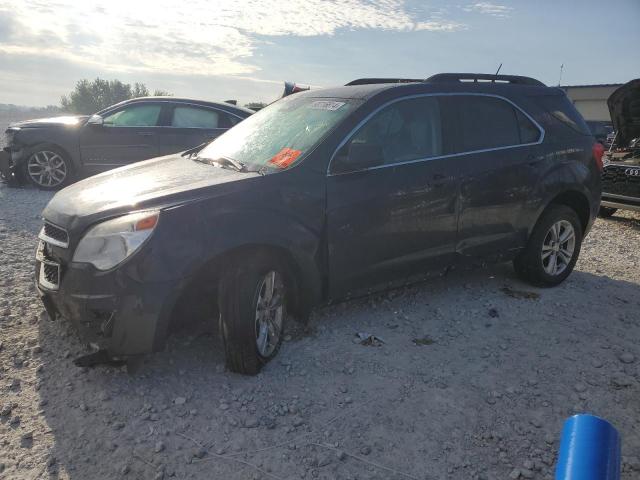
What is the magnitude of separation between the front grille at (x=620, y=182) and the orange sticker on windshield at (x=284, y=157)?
6.50 meters

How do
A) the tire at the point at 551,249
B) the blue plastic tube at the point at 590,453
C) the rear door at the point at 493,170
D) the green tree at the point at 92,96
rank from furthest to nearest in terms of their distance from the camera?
the green tree at the point at 92,96 < the tire at the point at 551,249 < the rear door at the point at 493,170 < the blue plastic tube at the point at 590,453

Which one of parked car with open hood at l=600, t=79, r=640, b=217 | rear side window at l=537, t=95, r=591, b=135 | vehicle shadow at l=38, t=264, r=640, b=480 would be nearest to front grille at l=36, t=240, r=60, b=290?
vehicle shadow at l=38, t=264, r=640, b=480

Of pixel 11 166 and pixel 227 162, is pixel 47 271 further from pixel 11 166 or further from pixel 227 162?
pixel 11 166

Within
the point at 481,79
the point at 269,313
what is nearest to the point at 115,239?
the point at 269,313

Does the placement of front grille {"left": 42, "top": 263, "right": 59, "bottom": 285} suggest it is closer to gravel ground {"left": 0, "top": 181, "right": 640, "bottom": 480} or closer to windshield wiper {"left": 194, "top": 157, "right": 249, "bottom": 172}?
gravel ground {"left": 0, "top": 181, "right": 640, "bottom": 480}

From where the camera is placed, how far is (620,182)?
26.9ft

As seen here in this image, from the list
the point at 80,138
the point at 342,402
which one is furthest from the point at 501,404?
the point at 80,138

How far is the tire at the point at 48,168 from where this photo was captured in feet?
29.1

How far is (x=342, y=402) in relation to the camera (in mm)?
3098

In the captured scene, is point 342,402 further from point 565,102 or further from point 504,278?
point 565,102

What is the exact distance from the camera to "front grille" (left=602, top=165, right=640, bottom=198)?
8023 millimetres

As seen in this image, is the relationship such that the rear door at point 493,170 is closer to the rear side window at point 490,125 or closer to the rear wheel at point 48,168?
the rear side window at point 490,125

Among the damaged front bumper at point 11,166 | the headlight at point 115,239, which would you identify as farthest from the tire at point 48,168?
the headlight at point 115,239

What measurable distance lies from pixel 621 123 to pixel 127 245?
964 cm
